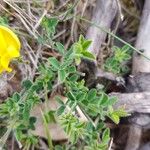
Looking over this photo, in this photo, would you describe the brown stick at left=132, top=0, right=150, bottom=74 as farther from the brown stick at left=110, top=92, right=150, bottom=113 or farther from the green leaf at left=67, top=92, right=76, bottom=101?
the green leaf at left=67, top=92, right=76, bottom=101

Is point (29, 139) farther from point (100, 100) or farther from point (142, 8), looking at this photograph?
point (142, 8)

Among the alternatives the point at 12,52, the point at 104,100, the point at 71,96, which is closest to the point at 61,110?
the point at 71,96

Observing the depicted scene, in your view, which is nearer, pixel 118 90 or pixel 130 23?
pixel 118 90

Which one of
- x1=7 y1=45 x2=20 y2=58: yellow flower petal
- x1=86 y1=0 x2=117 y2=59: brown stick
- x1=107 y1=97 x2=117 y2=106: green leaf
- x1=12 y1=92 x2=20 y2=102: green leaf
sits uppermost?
x1=86 y1=0 x2=117 y2=59: brown stick

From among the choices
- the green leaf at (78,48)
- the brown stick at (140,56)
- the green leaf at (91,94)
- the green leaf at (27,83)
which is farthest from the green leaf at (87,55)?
the brown stick at (140,56)

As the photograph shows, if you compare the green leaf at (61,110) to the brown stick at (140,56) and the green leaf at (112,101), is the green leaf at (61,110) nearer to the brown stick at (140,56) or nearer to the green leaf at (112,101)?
the green leaf at (112,101)

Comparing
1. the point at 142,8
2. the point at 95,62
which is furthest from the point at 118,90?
the point at 142,8

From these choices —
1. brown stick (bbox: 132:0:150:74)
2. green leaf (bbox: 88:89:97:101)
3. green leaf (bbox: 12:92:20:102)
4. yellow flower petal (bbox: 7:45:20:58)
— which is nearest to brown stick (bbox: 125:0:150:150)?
brown stick (bbox: 132:0:150:74)

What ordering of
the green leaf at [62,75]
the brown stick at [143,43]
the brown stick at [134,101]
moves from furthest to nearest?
the brown stick at [143,43] → the brown stick at [134,101] → the green leaf at [62,75]
